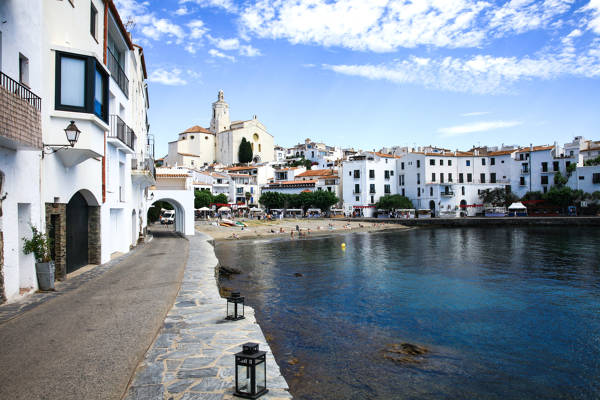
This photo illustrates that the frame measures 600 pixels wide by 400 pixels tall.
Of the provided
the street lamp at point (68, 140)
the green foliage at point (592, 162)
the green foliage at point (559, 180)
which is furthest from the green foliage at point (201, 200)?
the green foliage at point (592, 162)

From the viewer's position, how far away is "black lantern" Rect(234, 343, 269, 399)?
227 inches

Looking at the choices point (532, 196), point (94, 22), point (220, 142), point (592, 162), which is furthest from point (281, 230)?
point (220, 142)

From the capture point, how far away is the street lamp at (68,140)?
1128cm

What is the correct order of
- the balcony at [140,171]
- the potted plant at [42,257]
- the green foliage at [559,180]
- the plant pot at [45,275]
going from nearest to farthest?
the potted plant at [42,257], the plant pot at [45,275], the balcony at [140,171], the green foliage at [559,180]

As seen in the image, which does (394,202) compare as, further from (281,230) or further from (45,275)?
(45,275)

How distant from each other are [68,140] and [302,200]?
7152cm

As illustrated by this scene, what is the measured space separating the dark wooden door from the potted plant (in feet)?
10.9

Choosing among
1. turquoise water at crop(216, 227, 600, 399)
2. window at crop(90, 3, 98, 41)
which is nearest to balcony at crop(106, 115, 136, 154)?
window at crop(90, 3, 98, 41)

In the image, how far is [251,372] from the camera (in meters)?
5.82

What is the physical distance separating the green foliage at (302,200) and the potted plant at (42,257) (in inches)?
2789

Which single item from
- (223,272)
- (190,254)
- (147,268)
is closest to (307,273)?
(223,272)

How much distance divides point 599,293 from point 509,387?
12641 mm

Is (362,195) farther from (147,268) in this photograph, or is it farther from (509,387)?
(509,387)

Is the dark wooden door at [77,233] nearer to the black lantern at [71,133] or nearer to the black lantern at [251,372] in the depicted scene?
the black lantern at [71,133]
